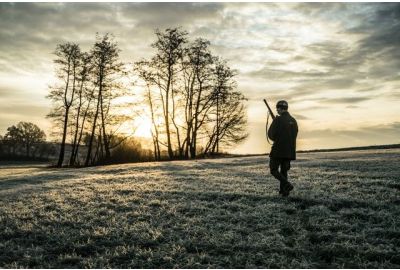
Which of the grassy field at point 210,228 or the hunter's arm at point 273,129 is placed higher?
the hunter's arm at point 273,129

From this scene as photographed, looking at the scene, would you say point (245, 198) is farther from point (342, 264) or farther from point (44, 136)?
point (44, 136)

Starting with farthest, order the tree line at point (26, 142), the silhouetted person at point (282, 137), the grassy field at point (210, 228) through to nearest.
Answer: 1. the tree line at point (26, 142)
2. the silhouetted person at point (282, 137)
3. the grassy field at point (210, 228)

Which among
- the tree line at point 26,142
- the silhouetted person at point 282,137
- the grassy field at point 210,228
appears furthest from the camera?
the tree line at point 26,142

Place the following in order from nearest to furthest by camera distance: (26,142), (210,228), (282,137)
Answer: (210,228), (282,137), (26,142)

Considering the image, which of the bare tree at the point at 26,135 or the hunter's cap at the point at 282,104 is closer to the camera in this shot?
the hunter's cap at the point at 282,104

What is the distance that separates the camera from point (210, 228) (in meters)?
10.2

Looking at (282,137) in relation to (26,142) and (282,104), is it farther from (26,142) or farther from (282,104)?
(26,142)

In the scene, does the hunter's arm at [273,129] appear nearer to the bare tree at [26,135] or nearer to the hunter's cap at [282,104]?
the hunter's cap at [282,104]

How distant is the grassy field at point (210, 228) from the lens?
26.8 feet

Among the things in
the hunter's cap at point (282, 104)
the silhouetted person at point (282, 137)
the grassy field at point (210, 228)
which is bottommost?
the grassy field at point (210, 228)

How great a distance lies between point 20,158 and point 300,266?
90.8 meters

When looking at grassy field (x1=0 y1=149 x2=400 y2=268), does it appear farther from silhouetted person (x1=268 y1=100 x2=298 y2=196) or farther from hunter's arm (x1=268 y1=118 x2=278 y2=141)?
hunter's arm (x1=268 y1=118 x2=278 y2=141)

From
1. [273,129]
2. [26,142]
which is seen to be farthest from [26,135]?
[273,129]

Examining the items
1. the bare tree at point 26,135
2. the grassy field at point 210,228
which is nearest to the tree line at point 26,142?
the bare tree at point 26,135
